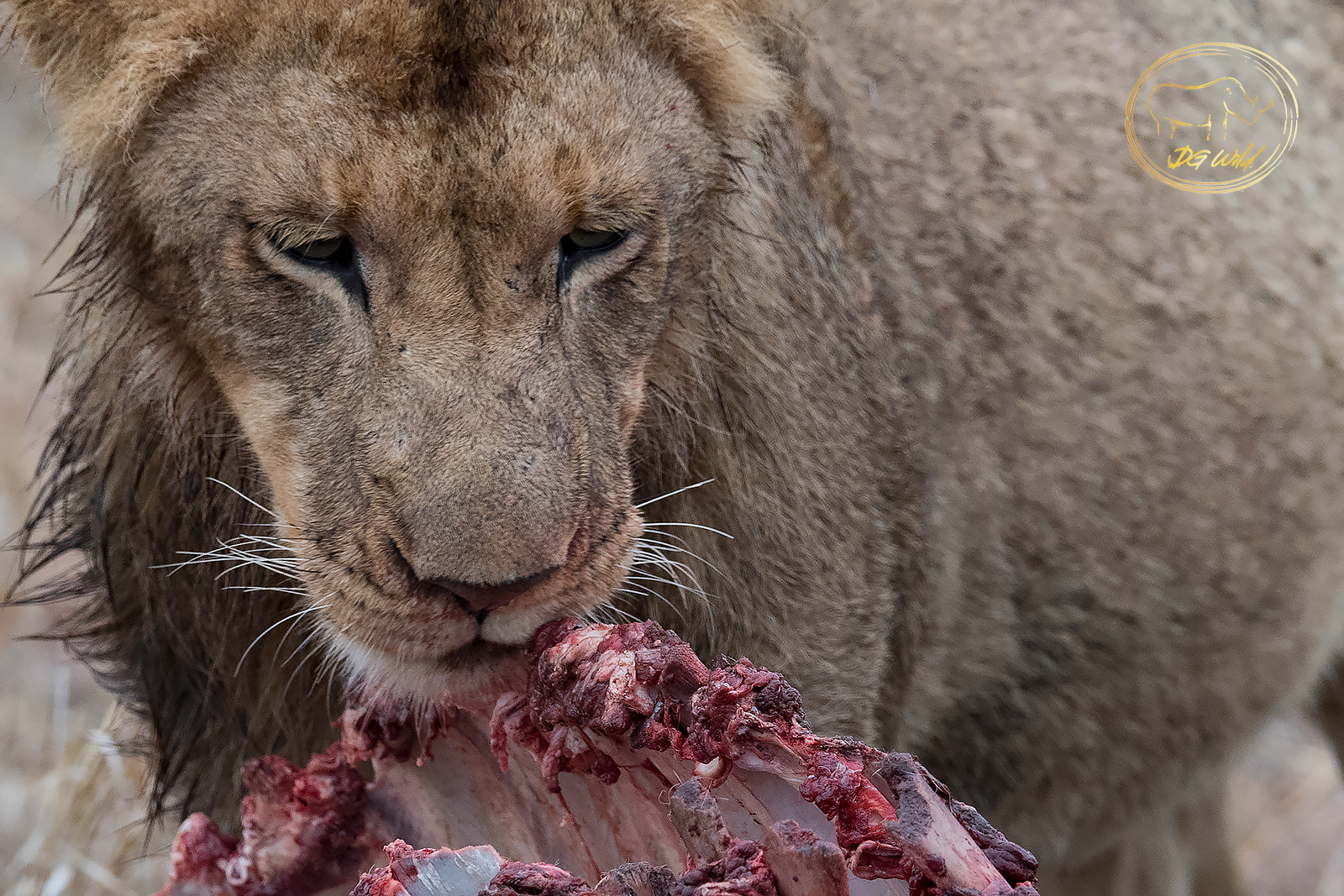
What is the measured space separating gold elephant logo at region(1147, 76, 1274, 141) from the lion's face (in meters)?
1.73

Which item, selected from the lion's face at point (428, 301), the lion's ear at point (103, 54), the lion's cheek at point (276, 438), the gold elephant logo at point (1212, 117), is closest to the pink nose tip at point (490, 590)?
the lion's face at point (428, 301)

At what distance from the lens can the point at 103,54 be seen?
195 centimetres

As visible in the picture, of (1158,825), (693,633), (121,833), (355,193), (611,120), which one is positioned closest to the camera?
(355,193)

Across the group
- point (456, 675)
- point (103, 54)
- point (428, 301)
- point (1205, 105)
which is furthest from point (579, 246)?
point (1205, 105)

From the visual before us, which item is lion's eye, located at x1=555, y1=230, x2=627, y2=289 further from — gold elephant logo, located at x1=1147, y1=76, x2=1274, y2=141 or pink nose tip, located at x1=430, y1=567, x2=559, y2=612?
gold elephant logo, located at x1=1147, y1=76, x2=1274, y2=141

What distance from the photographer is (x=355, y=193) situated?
5.73 feet

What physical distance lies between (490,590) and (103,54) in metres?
0.91

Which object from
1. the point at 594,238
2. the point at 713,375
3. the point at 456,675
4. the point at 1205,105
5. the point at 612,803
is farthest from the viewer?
the point at 1205,105

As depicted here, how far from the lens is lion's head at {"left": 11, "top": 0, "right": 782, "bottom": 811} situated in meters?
1.71

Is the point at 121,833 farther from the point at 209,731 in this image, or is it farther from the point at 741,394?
the point at 741,394

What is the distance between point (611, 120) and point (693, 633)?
32.2 inches

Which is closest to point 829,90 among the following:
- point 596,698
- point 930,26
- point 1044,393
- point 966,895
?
point 930,26

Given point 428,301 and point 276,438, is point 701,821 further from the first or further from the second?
point 276,438

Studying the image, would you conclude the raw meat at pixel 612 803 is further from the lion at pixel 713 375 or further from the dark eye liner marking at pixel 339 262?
the dark eye liner marking at pixel 339 262
